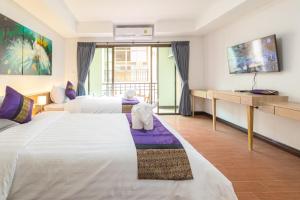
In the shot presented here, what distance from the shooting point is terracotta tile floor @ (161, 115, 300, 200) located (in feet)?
6.65

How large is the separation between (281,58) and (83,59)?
4894 millimetres

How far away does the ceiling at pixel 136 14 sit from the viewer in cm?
383

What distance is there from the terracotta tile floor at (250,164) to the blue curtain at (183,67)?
5.72ft

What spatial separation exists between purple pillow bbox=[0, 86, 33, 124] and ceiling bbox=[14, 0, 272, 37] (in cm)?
177

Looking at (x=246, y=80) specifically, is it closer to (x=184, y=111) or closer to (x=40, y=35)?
(x=184, y=111)

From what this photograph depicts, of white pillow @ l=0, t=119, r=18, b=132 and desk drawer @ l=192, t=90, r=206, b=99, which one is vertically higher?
desk drawer @ l=192, t=90, r=206, b=99

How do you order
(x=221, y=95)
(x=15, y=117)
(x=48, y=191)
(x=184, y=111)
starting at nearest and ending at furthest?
(x=48, y=191) → (x=15, y=117) → (x=221, y=95) → (x=184, y=111)

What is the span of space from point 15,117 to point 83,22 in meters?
4.07

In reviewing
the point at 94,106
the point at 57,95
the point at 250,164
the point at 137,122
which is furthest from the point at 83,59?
the point at 250,164

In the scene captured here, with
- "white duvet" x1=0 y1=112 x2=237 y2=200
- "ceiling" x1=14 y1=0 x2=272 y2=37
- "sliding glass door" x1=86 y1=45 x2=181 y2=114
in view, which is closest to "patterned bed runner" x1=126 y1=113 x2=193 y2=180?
"white duvet" x1=0 y1=112 x2=237 y2=200

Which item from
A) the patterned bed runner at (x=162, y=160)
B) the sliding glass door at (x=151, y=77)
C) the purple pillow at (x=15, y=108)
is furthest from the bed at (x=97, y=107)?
the patterned bed runner at (x=162, y=160)

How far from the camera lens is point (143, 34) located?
5812 mm

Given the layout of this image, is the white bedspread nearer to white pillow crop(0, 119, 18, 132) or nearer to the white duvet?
white pillow crop(0, 119, 18, 132)

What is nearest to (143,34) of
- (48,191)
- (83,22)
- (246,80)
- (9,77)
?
(83,22)
